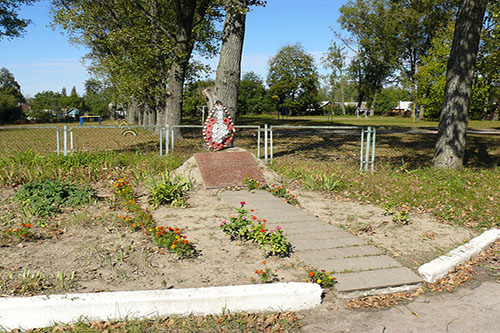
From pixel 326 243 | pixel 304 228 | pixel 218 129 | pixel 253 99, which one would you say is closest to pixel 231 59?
pixel 218 129

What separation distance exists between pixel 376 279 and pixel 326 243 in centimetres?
106

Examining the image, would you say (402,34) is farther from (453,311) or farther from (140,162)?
(453,311)

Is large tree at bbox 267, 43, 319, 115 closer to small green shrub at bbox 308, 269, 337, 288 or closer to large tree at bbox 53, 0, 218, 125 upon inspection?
large tree at bbox 53, 0, 218, 125

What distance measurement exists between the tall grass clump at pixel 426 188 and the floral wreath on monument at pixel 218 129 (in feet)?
5.01

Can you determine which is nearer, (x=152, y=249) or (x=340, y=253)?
(x=152, y=249)

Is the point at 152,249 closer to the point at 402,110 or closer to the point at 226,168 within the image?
the point at 226,168

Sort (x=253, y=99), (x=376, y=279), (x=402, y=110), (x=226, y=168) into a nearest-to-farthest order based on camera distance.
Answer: (x=376, y=279)
(x=226, y=168)
(x=253, y=99)
(x=402, y=110)

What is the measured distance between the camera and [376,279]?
13.2 feet

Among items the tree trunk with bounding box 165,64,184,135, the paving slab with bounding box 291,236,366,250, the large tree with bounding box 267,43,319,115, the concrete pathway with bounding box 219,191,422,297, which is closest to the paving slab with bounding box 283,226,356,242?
the concrete pathway with bounding box 219,191,422,297

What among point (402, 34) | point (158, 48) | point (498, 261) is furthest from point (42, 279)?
point (402, 34)

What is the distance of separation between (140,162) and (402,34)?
129 ft

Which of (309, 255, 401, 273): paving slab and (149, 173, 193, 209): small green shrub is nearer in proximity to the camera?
(309, 255, 401, 273): paving slab

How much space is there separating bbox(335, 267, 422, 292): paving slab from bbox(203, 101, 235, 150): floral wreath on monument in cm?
594

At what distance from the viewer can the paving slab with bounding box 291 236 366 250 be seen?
490 cm
